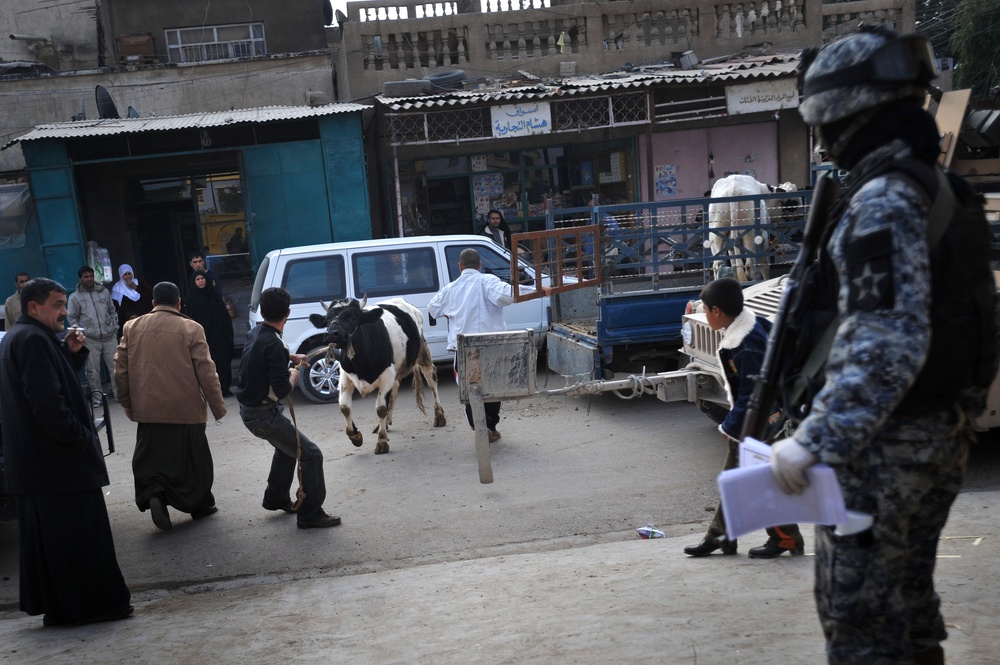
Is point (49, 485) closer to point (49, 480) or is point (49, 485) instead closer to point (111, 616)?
point (49, 480)

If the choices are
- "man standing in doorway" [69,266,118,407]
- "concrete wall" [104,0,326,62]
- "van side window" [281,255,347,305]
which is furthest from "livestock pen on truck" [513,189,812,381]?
"concrete wall" [104,0,326,62]

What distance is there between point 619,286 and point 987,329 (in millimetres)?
7206

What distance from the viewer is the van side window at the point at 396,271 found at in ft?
34.0

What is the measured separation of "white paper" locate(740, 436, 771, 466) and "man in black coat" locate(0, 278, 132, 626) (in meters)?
3.51

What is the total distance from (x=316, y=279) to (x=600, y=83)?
5866 mm

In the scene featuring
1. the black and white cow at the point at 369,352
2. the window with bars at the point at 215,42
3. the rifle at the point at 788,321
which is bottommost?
the black and white cow at the point at 369,352

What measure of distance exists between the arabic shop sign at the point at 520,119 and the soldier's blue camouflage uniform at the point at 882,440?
1152 cm

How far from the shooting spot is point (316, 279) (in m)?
10.3

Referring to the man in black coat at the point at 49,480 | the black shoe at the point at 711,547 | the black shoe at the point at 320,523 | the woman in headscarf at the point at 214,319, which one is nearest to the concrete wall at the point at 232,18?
the woman in headscarf at the point at 214,319

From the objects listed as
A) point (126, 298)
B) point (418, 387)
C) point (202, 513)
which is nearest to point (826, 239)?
point (202, 513)

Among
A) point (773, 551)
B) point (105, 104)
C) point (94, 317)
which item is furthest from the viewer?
point (105, 104)

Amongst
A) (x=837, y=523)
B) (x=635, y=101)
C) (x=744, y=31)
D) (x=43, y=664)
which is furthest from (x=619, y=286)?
(x=744, y=31)

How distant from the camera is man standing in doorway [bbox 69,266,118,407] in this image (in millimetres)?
11031

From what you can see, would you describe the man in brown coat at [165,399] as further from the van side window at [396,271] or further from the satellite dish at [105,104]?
the satellite dish at [105,104]
